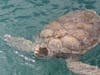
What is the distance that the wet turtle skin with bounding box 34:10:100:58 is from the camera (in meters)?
6.65

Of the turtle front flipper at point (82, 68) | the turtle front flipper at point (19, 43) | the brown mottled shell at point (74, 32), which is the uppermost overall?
the brown mottled shell at point (74, 32)

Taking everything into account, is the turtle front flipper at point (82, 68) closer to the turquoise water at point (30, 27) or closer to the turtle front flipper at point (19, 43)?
the turquoise water at point (30, 27)

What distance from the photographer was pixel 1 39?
7523 millimetres

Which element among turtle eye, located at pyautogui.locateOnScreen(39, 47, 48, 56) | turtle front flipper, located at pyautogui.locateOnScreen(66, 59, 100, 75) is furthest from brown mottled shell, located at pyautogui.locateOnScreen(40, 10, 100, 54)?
turtle front flipper, located at pyautogui.locateOnScreen(66, 59, 100, 75)

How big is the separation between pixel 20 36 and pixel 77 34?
5.14 feet

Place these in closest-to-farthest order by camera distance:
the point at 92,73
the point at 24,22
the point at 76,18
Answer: the point at 92,73, the point at 76,18, the point at 24,22

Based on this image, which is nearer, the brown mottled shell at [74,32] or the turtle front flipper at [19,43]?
the brown mottled shell at [74,32]

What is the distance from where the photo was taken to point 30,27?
310 inches

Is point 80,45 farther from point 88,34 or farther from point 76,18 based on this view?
point 76,18

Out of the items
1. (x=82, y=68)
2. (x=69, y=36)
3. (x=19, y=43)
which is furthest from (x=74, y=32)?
(x=19, y=43)

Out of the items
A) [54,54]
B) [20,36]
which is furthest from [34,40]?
[54,54]

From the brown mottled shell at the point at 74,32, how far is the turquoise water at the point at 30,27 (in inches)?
9.9

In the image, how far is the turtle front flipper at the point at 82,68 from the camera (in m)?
6.34

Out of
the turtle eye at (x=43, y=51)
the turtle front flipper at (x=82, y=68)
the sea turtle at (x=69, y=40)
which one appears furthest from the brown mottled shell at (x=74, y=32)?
the turtle front flipper at (x=82, y=68)
